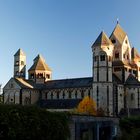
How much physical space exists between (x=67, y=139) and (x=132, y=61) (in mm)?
65783

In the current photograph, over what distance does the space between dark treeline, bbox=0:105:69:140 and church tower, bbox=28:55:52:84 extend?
73519 millimetres

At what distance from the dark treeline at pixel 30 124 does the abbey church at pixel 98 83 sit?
5000 centimetres

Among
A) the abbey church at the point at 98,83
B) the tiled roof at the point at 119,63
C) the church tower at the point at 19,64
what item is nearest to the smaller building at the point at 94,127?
the abbey church at the point at 98,83

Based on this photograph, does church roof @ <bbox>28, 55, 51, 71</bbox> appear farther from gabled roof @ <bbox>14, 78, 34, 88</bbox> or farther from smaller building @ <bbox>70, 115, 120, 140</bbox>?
smaller building @ <bbox>70, 115, 120, 140</bbox>

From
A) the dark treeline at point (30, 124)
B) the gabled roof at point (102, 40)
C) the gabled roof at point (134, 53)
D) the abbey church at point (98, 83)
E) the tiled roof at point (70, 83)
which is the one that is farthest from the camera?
the gabled roof at point (134, 53)

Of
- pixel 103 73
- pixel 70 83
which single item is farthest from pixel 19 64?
pixel 103 73

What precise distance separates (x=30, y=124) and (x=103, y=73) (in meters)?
55.8

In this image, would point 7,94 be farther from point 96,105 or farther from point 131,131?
point 131,131

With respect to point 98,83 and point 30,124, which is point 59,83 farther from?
point 30,124

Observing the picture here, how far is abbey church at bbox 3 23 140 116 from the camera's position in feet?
301

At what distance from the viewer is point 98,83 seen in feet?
302

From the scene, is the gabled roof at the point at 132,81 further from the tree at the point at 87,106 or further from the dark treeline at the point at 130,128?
the dark treeline at the point at 130,128

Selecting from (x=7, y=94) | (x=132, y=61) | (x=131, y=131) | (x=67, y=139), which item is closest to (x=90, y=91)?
(x=132, y=61)

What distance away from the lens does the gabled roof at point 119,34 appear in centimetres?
10288
